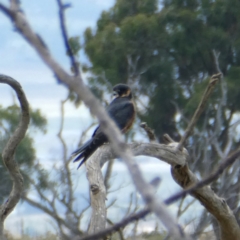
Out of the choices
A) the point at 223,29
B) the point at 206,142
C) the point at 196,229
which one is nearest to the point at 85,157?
the point at 196,229

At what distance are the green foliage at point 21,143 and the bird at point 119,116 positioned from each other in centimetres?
413

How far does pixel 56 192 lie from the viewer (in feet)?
32.7

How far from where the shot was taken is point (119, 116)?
504 cm

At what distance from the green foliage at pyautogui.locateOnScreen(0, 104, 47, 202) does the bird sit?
4.13 m

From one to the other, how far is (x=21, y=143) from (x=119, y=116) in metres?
4.96

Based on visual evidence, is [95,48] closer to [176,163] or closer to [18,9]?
[176,163]

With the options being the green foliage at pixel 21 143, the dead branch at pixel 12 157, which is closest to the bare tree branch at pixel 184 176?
the dead branch at pixel 12 157

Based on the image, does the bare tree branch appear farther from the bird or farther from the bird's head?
the bird's head

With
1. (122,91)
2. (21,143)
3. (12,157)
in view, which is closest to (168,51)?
(21,143)

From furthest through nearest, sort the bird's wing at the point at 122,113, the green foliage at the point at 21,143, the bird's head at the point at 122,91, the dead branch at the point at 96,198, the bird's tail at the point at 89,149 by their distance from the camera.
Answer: the green foliage at the point at 21,143 → the bird's head at the point at 122,91 → the bird's wing at the point at 122,113 → the bird's tail at the point at 89,149 → the dead branch at the point at 96,198

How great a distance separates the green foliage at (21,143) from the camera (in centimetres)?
967

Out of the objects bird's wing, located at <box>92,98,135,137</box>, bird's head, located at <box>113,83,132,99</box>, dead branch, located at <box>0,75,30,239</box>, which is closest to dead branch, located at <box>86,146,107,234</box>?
dead branch, located at <box>0,75,30,239</box>

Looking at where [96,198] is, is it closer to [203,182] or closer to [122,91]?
[203,182]

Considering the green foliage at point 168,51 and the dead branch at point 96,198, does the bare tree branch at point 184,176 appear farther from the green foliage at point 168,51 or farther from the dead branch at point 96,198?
the green foliage at point 168,51
